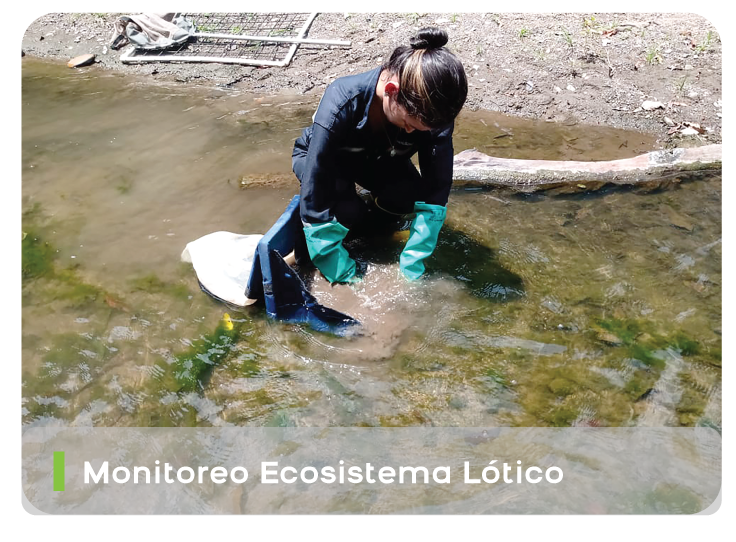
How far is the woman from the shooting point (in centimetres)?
236

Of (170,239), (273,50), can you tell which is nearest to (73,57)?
(273,50)

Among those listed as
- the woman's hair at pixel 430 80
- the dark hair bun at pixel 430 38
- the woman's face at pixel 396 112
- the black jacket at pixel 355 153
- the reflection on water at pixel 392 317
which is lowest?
the reflection on water at pixel 392 317

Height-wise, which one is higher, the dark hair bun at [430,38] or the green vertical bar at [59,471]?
the dark hair bun at [430,38]

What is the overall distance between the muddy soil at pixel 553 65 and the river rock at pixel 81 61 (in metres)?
0.08

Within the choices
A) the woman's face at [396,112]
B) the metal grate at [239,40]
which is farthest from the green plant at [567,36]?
the woman's face at [396,112]

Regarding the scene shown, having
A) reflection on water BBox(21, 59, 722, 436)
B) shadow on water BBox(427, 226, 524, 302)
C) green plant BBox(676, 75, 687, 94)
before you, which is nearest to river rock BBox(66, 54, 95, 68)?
reflection on water BBox(21, 59, 722, 436)

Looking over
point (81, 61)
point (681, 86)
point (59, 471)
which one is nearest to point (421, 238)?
point (59, 471)

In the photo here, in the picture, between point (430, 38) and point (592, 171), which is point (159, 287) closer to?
point (430, 38)

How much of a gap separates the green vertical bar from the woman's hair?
1988mm

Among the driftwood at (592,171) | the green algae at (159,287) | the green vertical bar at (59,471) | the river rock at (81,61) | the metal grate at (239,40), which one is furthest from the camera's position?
the river rock at (81,61)

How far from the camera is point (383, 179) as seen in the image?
3186 mm

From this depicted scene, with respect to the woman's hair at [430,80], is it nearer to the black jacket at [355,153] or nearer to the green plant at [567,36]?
the black jacket at [355,153]

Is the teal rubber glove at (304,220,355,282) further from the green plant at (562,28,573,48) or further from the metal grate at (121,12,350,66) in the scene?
the green plant at (562,28,573,48)

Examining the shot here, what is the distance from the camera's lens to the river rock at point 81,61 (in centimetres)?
632
